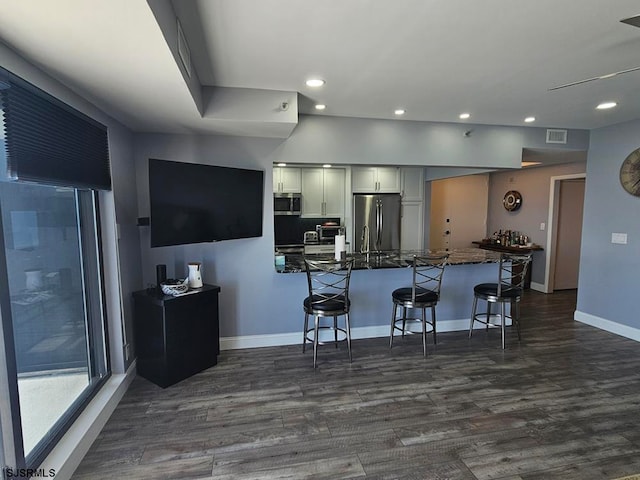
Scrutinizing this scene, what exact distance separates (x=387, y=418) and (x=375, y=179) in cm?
426

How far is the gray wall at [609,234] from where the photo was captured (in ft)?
13.3

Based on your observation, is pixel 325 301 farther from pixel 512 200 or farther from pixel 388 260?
pixel 512 200

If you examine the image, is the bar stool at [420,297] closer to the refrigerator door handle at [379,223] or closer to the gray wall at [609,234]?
the refrigerator door handle at [379,223]

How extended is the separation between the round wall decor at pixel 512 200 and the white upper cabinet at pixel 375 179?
98.2 inches

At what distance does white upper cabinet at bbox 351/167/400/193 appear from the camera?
5.89m

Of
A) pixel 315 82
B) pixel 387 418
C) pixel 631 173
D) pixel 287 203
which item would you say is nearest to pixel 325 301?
pixel 387 418

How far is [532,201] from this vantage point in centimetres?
634

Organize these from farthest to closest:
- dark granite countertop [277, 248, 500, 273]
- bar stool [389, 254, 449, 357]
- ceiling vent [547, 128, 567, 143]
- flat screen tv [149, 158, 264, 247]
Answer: ceiling vent [547, 128, 567, 143], dark granite countertop [277, 248, 500, 273], bar stool [389, 254, 449, 357], flat screen tv [149, 158, 264, 247]

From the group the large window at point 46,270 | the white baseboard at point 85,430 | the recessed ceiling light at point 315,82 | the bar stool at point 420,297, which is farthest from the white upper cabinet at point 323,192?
the white baseboard at point 85,430

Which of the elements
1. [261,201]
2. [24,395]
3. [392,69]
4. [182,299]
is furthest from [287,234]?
[24,395]

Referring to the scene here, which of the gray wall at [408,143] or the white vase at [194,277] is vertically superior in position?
the gray wall at [408,143]

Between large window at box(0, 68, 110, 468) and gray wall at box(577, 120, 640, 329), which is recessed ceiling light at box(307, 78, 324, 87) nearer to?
large window at box(0, 68, 110, 468)

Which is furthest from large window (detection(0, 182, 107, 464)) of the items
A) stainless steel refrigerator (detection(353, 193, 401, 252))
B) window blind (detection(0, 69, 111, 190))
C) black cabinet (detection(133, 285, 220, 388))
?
stainless steel refrigerator (detection(353, 193, 401, 252))

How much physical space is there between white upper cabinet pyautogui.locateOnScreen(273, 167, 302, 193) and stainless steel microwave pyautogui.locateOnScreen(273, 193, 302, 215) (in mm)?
96
